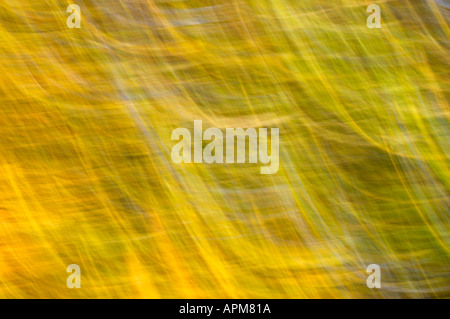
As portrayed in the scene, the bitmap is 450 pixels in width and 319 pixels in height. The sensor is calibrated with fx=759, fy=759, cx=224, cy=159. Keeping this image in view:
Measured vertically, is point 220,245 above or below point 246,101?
below

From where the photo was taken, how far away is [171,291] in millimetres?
2572

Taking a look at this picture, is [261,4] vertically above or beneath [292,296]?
above

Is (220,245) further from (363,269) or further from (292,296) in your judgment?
(363,269)

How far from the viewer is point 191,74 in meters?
2.59

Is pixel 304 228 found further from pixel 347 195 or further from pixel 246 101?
pixel 246 101

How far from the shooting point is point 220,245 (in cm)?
257

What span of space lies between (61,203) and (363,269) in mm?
1046

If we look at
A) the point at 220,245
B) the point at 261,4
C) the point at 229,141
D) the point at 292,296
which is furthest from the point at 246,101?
the point at 292,296

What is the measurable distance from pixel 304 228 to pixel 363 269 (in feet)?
0.79

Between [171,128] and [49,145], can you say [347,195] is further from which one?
[49,145]

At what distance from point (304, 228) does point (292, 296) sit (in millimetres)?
233
